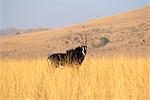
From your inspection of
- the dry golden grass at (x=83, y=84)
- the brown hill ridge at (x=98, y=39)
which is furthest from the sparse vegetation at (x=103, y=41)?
the dry golden grass at (x=83, y=84)

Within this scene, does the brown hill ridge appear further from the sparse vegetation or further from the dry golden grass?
the dry golden grass

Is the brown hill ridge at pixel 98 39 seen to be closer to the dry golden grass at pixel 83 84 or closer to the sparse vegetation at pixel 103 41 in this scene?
the sparse vegetation at pixel 103 41

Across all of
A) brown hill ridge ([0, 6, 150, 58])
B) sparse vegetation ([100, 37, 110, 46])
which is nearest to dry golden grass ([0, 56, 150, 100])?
brown hill ridge ([0, 6, 150, 58])

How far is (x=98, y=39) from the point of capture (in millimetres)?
47562

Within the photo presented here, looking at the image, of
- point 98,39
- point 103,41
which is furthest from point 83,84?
point 98,39

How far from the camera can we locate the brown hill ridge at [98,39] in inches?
1698

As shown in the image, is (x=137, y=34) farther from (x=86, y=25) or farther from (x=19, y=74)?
(x=19, y=74)

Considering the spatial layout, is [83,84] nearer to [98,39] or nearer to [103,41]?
[103,41]

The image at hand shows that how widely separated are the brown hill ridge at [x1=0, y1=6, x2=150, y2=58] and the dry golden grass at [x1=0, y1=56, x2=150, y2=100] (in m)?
31.2

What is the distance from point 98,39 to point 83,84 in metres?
40.6

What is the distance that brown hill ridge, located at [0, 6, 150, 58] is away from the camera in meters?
43.1

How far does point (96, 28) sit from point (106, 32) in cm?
371

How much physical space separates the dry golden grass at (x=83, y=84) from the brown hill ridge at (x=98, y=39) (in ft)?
102

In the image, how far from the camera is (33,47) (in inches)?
2044
